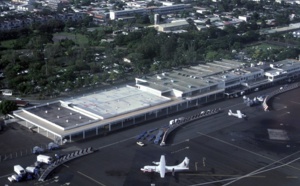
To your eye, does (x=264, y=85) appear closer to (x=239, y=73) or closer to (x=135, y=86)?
(x=239, y=73)

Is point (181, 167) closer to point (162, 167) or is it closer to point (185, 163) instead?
point (185, 163)

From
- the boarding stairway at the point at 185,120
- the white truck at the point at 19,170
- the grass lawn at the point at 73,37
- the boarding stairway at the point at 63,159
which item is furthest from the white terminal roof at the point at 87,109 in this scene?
the grass lawn at the point at 73,37

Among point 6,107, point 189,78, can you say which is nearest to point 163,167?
point 6,107

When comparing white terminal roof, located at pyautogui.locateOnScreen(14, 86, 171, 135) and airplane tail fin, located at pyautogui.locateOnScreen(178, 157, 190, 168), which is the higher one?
white terminal roof, located at pyautogui.locateOnScreen(14, 86, 171, 135)

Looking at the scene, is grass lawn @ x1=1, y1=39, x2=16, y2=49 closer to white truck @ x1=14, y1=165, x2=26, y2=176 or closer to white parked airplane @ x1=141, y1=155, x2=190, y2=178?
white truck @ x1=14, y1=165, x2=26, y2=176

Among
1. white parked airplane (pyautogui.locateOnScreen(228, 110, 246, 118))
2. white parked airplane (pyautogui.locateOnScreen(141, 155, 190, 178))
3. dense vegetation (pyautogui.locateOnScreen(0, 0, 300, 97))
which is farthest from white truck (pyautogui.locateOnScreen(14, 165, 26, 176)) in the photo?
white parked airplane (pyautogui.locateOnScreen(228, 110, 246, 118))
